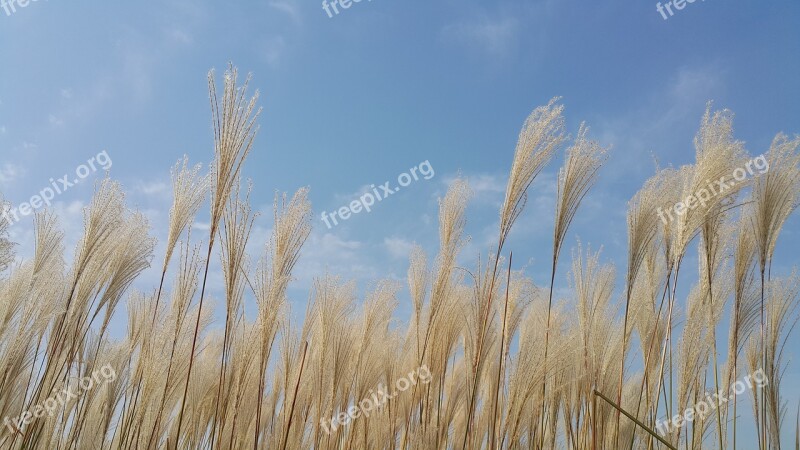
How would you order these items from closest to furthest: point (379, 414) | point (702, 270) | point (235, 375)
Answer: point (235, 375)
point (702, 270)
point (379, 414)

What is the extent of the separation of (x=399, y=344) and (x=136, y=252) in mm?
2323

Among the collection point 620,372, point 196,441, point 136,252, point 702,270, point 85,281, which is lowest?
point 196,441

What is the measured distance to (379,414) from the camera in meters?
4.13

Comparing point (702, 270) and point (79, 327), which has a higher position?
point (702, 270)

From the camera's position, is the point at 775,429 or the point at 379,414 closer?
the point at 775,429

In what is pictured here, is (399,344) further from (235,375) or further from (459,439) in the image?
(235,375)

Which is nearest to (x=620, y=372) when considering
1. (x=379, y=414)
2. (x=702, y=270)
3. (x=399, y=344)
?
(x=702, y=270)

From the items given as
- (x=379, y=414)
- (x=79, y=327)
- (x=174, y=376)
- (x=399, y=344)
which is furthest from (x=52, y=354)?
(x=399, y=344)

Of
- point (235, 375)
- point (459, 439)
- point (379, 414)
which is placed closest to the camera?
point (235, 375)

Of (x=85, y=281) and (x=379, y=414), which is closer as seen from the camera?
(x=85, y=281)

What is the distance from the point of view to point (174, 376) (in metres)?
3.26

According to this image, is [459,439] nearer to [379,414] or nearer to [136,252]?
[379,414]

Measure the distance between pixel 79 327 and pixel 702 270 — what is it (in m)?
3.78

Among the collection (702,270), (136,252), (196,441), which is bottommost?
(196,441)
